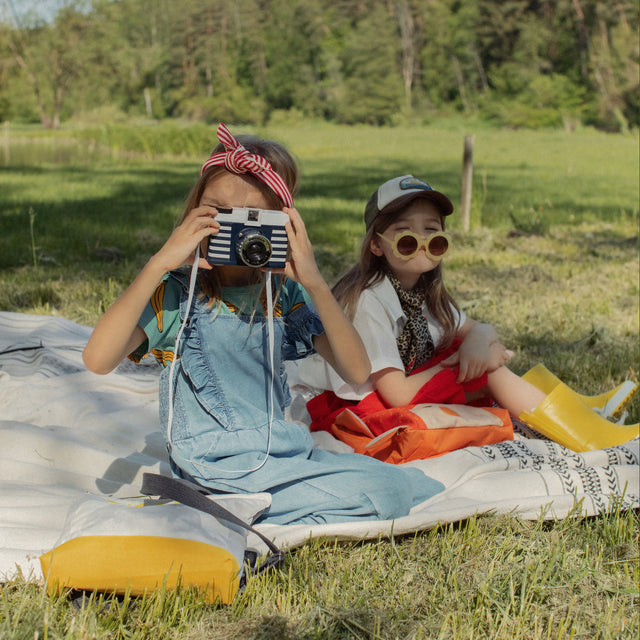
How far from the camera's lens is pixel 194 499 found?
1.96 meters

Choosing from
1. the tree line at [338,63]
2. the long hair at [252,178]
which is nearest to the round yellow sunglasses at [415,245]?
the long hair at [252,178]

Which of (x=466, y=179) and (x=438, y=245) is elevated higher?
(x=466, y=179)

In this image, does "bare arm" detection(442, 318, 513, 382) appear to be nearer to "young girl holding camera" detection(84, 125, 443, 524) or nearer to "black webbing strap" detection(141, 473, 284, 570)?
"young girl holding camera" detection(84, 125, 443, 524)

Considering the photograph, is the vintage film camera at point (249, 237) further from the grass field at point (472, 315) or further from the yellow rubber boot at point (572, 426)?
the yellow rubber boot at point (572, 426)

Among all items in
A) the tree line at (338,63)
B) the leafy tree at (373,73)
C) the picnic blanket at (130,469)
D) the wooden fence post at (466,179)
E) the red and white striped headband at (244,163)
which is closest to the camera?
the red and white striped headband at (244,163)

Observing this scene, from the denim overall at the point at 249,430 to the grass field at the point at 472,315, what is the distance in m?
0.15

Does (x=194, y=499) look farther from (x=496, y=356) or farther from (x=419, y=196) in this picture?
(x=419, y=196)

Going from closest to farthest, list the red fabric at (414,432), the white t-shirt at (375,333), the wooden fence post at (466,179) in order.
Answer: the red fabric at (414,432) < the white t-shirt at (375,333) < the wooden fence post at (466,179)

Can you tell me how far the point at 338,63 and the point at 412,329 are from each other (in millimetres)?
53455

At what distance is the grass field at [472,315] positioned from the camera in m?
1.72

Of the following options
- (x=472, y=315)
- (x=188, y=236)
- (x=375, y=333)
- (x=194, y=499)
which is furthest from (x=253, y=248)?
(x=472, y=315)

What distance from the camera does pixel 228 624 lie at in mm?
1724

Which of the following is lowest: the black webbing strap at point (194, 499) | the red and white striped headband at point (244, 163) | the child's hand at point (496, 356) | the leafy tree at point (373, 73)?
the black webbing strap at point (194, 499)

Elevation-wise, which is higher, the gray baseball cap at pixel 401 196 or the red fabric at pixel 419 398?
the gray baseball cap at pixel 401 196
